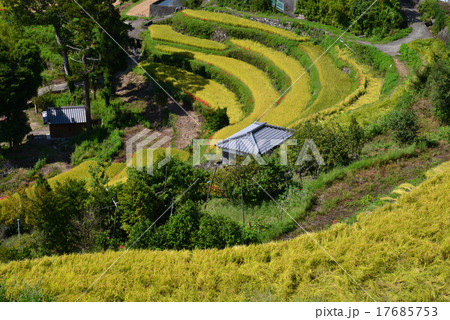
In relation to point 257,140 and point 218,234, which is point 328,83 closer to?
point 257,140

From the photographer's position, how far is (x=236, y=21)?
145ft

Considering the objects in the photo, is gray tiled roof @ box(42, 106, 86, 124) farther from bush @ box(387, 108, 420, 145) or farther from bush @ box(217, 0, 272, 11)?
bush @ box(387, 108, 420, 145)

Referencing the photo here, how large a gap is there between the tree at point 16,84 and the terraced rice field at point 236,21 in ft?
67.2

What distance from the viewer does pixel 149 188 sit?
15805 millimetres

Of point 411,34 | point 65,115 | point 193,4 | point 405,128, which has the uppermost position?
point 193,4

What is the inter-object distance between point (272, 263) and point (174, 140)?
73.2ft

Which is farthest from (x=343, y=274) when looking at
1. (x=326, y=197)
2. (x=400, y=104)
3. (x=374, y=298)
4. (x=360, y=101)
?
(x=360, y=101)

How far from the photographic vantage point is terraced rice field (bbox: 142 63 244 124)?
33.4m

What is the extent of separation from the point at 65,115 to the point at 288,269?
29.7 m

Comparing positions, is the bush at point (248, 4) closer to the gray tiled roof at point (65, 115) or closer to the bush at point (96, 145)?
the gray tiled roof at point (65, 115)

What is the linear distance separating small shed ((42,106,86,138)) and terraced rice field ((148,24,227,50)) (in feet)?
48.2

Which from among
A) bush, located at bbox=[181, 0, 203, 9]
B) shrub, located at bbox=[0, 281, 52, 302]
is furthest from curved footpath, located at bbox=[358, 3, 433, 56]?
shrub, located at bbox=[0, 281, 52, 302]

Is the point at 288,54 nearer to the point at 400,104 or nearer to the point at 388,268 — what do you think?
the point at 400,104

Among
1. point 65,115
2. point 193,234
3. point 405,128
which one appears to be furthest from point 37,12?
point 405,128
